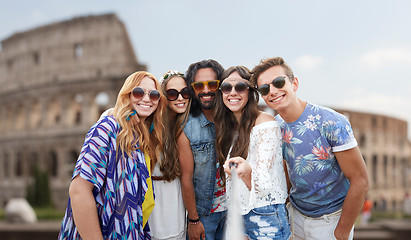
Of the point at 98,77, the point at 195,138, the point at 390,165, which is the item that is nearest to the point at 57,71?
the point at 98,77

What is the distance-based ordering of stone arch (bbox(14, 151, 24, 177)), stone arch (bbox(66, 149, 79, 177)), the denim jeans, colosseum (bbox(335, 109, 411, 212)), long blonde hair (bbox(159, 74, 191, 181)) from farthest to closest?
colosseum (bbox(335, 109, 411, 212)), stone arch (bbox(14, 151, 24, 177)), stone arch (bbox(66, 149, 79, 177)), the denim jeans, long blonde hair (bbox(159, 74, 191, 181))

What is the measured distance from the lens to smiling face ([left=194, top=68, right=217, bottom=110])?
2.87 metres

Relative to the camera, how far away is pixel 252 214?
2.30m

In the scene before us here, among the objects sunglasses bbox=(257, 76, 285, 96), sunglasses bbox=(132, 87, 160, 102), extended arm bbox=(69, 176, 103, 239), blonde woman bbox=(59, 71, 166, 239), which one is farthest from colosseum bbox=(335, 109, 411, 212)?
extended arm bbox=(69, 176, 103, 239)

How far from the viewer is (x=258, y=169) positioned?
227cm

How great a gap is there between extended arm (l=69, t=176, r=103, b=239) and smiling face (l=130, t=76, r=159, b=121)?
0.65 m

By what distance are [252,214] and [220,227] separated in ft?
2.70

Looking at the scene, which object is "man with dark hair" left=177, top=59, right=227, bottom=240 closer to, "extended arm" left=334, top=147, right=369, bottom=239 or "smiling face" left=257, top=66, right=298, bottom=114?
"smiling face" left=257, top=66, right=298, bottom=114

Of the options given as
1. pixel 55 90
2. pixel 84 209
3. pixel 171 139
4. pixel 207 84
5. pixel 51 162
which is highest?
pixel 55 90

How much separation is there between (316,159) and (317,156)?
0.02 metres

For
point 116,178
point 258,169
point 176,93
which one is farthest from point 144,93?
point 258,169

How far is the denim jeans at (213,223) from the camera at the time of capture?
2.95 m

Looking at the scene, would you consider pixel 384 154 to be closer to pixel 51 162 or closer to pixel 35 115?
pixel 51 162

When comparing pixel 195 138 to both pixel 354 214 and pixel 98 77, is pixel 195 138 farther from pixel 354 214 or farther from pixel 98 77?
pixel 98 77
